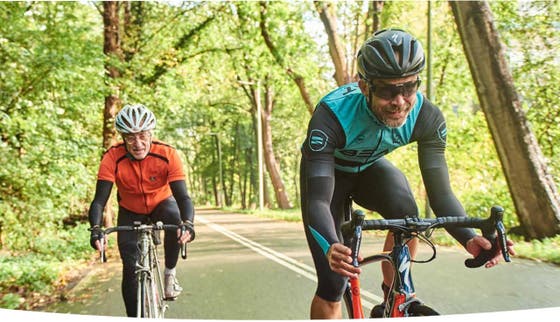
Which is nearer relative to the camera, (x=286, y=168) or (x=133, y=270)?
(x=133, y=270)

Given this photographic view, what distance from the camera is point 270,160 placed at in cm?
1511

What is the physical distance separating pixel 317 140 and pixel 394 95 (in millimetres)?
273

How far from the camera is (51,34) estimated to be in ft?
11.8

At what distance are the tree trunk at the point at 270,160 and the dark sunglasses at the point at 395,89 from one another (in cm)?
1040

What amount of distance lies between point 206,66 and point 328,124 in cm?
1052

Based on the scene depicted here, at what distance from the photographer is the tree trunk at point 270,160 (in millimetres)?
13562

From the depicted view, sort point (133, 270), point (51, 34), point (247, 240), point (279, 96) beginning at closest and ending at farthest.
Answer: point (133, 270) → point (51, 34) → point (247, 240) → point (279, 96)

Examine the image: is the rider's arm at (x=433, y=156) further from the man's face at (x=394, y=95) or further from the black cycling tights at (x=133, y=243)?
the black cycling tights at (x=133, y=243)

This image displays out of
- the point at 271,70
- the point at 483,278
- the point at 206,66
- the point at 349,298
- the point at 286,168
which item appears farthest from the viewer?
the point at 286,168

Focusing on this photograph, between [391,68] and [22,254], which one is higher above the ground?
[391,68]

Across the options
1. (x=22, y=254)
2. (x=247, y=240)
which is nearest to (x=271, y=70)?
(x=247, y=240)

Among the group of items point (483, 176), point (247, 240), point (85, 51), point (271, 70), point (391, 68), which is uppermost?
point (271, 70)

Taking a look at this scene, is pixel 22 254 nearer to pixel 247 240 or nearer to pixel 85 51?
pixel 85 51

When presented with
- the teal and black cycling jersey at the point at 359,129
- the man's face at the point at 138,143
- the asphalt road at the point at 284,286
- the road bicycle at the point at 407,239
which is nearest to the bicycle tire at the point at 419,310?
the road bicycle at the point at 407,239
